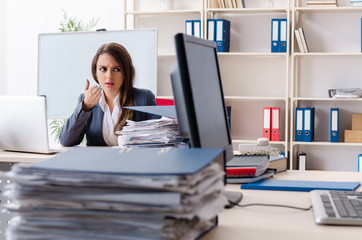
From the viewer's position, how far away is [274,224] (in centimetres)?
110

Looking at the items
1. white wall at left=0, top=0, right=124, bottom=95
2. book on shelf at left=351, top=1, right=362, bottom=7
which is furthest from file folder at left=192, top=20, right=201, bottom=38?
white wall at left=0, top=0, right=124, bottom=95

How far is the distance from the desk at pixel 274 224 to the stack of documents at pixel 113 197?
168 millimetres

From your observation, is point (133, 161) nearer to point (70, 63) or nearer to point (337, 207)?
point (337, 207)

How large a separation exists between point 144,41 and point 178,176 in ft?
12.0

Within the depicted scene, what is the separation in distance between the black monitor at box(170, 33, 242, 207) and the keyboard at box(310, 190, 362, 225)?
219 millimetres

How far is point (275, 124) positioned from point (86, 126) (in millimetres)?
2184

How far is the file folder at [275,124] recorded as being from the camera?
15.2ft

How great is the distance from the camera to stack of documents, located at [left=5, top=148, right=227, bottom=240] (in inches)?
30.6

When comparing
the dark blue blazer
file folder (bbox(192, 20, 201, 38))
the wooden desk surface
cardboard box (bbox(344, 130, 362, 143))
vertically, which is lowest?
cardboard box (bbox(344, 130, 362, 143))

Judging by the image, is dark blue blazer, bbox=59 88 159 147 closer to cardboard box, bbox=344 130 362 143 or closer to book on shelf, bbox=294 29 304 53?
book on shelf, bbox=294 29 304 53

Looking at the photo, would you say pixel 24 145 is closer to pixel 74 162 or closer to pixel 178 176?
pixel 74 162

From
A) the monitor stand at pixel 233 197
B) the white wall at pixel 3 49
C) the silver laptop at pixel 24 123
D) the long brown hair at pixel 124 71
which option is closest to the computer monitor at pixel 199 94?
the monitor stand at pixel 233 197

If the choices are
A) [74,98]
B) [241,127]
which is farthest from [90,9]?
[241,127]

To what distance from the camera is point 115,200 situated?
2.61 ft
